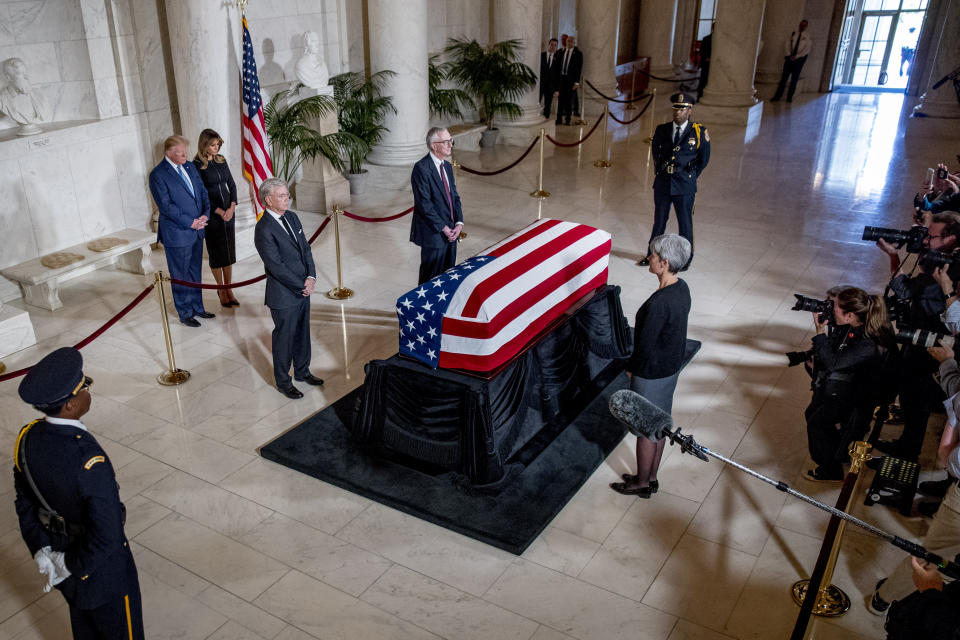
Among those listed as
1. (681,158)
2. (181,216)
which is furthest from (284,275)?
(681,158)

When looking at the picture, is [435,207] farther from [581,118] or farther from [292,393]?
[581,118]

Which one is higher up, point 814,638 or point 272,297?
point 272,297

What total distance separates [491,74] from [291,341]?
8.91 metres

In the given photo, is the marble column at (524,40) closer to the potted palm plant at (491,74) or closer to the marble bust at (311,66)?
the potted palm plant at (491,74)

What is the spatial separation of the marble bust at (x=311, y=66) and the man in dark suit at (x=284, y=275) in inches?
182

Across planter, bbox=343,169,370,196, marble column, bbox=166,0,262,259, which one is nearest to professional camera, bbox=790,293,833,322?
marble column, bbox=166,0,262,259

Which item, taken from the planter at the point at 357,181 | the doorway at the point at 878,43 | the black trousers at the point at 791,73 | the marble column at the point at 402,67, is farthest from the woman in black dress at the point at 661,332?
the doorway at the point at 878,43

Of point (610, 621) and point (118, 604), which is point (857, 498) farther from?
point (118, 604)

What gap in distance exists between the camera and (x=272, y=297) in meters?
5.66

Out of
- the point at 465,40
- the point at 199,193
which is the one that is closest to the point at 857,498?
the point at 199,193

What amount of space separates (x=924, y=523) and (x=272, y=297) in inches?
168

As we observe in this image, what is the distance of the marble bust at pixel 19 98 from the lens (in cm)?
741

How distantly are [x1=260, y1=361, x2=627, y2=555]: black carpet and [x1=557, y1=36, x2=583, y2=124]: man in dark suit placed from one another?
11.1 meters

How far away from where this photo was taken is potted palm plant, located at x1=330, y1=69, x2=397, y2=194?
35.8ft
